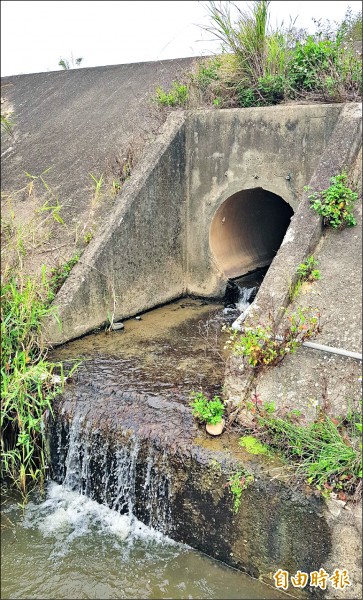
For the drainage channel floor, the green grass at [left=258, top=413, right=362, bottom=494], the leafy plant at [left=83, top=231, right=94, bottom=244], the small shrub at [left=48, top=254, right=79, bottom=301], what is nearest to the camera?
the green grass at [left=258, top=413, right=362, bottom=494]

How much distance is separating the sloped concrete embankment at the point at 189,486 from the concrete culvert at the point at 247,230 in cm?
345

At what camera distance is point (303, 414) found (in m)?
3.77

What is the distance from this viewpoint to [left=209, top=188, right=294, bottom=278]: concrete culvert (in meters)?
7.32

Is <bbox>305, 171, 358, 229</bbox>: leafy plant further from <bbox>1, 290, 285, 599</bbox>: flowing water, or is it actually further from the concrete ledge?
<bbox>1, 290, 285, 599</bbox>: flowing water

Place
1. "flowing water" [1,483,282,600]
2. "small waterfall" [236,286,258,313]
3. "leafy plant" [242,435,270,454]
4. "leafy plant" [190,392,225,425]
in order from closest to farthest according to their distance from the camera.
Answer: "flowing water" [1,483,282,600]
"leafy plant" [242,435,270,454]
"leafy plant" [190,392,225,425]
"small waterfall" [236,286,258,313]

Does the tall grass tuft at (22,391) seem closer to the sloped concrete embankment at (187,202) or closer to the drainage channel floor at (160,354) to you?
the drainage channel floor at (160,354)

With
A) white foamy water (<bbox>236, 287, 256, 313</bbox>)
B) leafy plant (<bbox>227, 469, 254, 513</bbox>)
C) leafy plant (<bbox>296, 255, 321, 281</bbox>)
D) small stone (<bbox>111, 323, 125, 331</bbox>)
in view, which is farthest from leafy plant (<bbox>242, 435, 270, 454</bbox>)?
white foamy water (<bbox>236, 287, 256, 313</bbox>)

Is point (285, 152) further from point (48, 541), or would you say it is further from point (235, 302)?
point (48, 541)

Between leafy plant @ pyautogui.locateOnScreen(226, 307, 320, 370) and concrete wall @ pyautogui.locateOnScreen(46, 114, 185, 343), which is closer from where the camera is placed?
leafy plant @ pyautogui.locateOnScreen(226, 307, 320, 370)

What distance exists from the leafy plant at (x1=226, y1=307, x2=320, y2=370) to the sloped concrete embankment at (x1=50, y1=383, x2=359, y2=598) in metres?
0.64

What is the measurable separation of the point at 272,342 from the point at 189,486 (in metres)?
1.23

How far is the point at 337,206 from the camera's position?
4.59 metres

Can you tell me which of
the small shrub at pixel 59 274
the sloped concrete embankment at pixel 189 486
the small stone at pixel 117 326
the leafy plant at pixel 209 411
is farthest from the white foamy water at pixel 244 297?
the leafy plant at pixel 209 411

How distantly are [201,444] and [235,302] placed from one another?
3.71 m
